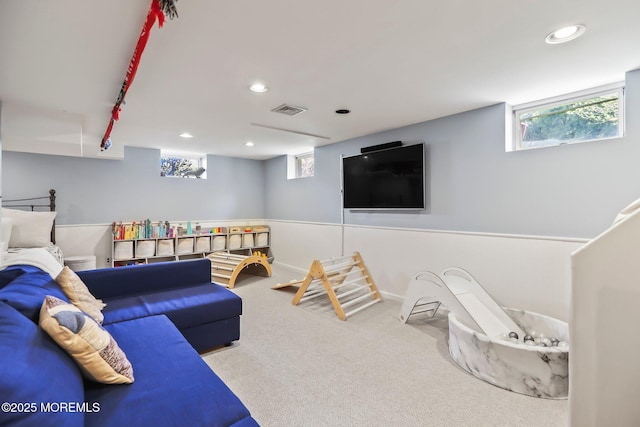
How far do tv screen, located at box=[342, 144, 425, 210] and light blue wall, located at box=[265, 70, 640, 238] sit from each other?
138 mm

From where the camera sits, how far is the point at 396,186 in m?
3.96

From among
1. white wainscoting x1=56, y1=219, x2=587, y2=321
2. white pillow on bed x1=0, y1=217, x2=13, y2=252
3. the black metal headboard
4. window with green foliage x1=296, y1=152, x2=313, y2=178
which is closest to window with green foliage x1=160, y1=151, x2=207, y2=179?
white wainscoting x1=56, y1=219, x2=587, y2=321

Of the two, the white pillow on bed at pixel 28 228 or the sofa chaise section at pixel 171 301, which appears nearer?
the sofa chaise section at pixel 171 301

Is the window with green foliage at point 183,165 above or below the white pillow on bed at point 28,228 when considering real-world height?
above

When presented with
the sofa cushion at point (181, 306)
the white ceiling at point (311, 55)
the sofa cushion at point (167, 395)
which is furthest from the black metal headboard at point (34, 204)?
the sofa cushion at point (167, 395)

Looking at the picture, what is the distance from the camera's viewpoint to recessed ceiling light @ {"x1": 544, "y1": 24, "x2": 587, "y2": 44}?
1.78 metres

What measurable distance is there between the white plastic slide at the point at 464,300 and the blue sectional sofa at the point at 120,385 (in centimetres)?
191

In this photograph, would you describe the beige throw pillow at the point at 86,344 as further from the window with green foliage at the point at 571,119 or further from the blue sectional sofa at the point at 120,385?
the window with green foliage at the point at 571,119

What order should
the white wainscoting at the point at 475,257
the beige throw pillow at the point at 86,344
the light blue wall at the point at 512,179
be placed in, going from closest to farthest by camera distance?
the beige throw pillow at the point at 86,344 < the light blue wall at the point at 512,179 < the white wainscoting at the point at 475,257

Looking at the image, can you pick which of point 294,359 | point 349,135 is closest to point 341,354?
point 294,359

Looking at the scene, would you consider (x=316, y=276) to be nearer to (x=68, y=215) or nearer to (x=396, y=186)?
(x=396, y=186)

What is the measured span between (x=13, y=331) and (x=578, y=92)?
160 inches

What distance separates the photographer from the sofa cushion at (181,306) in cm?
229

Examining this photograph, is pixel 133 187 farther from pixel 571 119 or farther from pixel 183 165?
pixel 571 119
